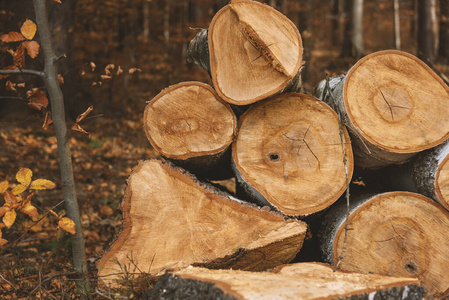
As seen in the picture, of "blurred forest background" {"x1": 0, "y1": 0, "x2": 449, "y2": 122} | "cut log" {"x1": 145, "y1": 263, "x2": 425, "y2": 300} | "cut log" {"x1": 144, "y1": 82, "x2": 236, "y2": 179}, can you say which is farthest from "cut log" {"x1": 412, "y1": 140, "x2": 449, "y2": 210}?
"blurred forest background" {"x1": 0, "y1": 0, "x2": 449, "y2": 122}

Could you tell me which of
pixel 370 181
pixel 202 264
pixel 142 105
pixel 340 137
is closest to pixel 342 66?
pixel 142 105

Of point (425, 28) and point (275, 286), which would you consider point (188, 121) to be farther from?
point (425, 28)

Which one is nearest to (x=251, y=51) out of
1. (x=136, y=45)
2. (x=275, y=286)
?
(x=275, y=286)

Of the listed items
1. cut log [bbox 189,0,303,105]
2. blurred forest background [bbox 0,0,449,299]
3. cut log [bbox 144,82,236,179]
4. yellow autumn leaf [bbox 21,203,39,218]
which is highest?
cut log [bbox 189,0,303,105]

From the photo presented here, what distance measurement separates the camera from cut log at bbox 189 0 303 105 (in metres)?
2.47

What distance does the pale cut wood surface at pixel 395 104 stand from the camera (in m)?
2.50

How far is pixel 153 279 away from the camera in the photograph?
2.28 meters

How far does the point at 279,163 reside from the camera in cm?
254

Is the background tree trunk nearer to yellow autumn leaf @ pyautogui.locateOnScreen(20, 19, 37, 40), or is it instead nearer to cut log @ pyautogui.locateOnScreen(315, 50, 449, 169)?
cut log @ pyautogui.locateOnScreen(315, 50, 449, 169)

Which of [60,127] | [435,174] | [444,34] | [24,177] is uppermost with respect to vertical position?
[60,127]

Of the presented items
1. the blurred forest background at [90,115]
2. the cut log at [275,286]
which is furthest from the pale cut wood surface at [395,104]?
the cut log at [275,286]

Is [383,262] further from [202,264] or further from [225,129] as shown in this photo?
[225,129]

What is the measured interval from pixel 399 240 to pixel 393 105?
861 millimetres

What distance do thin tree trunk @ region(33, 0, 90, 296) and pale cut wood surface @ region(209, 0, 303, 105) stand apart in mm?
1022
